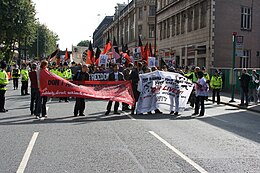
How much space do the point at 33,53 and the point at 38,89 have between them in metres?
92.8

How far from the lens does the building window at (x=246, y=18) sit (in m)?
37.0

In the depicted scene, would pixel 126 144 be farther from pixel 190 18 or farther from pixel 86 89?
pixel 190 18

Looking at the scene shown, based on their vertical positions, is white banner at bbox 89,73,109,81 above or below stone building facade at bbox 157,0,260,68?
below

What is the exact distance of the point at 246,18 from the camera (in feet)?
123

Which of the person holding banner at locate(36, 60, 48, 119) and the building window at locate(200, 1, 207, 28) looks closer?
the person holding banner at locate(36, 60, 48, 119)

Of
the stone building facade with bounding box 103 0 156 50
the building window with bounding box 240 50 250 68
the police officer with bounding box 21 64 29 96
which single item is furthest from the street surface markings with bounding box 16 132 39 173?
the stone building facade with bounding box 103 0 156 50

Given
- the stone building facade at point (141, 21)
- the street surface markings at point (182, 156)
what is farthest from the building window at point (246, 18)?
the stone building facade at point (141, 21)

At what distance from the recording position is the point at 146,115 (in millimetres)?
14430

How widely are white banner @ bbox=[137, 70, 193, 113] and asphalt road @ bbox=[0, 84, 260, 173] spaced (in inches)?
40.6

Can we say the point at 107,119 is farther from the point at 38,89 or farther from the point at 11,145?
the point at 11,145

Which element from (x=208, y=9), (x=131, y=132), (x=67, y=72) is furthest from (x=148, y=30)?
(x=131, y=132)

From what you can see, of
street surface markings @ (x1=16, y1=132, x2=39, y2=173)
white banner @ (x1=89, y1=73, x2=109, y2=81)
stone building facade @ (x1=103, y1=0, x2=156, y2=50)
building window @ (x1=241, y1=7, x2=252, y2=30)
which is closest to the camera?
street surface markings @ (x1=16, y1=132, x2=39, y2=173)

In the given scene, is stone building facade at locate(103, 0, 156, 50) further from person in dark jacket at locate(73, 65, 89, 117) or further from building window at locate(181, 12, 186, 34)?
person in dark jacket at locate(73, 65, 89, 117)

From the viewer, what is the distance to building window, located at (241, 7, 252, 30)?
121 feet
